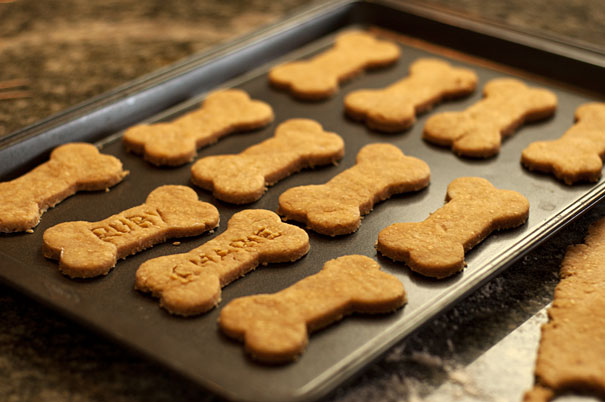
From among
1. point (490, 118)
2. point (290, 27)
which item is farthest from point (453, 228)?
point (290, 27)

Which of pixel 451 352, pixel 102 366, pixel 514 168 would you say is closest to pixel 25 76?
pixel 102 366

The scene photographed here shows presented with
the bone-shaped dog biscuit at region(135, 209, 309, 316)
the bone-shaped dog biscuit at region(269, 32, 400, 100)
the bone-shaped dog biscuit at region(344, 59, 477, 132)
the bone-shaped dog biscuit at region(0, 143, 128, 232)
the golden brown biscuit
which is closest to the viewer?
the golden brown biscuit

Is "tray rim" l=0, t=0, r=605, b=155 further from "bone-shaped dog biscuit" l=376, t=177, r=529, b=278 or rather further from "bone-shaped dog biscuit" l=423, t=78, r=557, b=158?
"bone-shaped dog biscuit" l=376, t=177, r=529, b=278

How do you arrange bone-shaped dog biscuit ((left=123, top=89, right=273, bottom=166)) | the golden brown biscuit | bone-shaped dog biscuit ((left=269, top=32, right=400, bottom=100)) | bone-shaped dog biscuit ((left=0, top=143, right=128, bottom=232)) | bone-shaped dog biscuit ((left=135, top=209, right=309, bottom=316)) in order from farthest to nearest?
bone-shaped dog biscuit ((left=269, top=32, right=400, bottom=100)) → bone-shaped dog biscuit ((left=123, top=89, right=273, bottom=166)) → bone-shaped dog biscuit ((left=0, top=143, right=128, bottom=232)) → bone-shaped dog biscuit ((left=135, top=209, right=309, bottom=316)) → the golden brown biscuit

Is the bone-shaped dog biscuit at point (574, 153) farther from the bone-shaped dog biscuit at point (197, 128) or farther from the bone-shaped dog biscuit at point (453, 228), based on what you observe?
the bone-shaped dog biscuit at point (197, 128)

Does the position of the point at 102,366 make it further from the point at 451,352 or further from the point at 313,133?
the point at 313,133

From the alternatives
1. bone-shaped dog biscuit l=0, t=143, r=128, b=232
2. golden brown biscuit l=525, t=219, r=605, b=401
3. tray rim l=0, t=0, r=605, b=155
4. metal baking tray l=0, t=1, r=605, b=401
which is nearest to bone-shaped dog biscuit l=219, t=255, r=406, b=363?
metal baking tray l=0, t=1, r=605, b=401

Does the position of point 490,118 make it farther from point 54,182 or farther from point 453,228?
point 54,182
